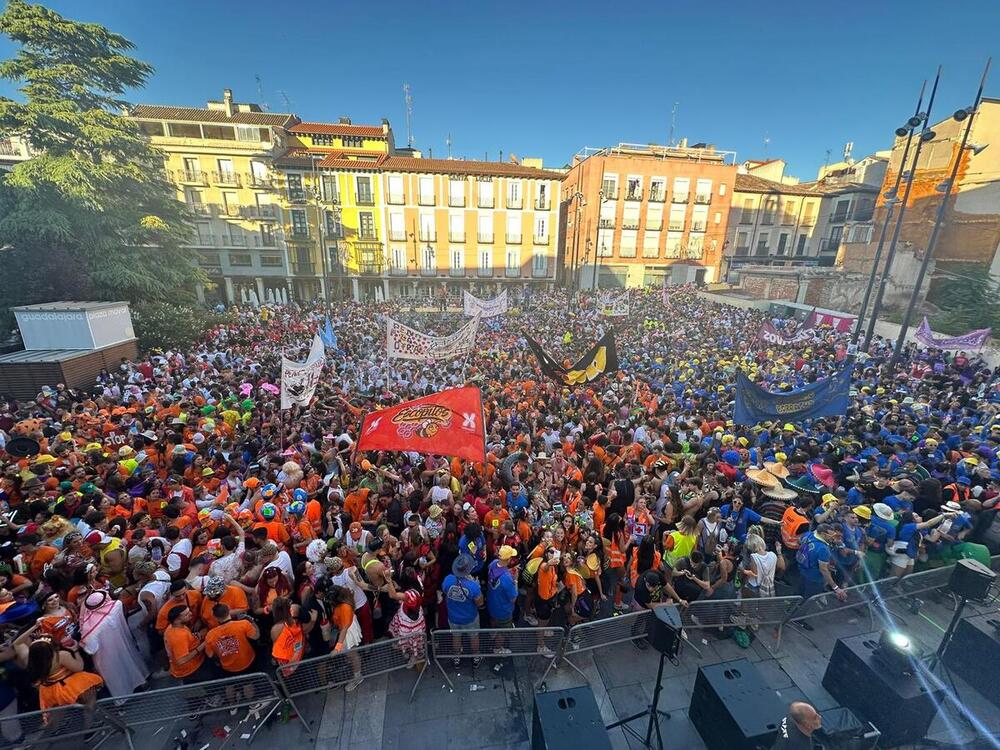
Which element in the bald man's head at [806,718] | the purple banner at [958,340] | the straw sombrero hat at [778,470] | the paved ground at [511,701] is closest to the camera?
the bald man's head at [806,718]

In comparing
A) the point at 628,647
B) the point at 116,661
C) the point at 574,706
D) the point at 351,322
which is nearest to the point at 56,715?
the point at 116,661

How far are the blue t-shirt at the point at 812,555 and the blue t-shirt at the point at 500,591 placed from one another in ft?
11.9

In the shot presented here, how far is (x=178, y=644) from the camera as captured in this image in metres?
3.89

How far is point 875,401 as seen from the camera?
1099 centimetres

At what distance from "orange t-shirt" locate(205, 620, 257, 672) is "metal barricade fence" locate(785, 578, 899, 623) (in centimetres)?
598

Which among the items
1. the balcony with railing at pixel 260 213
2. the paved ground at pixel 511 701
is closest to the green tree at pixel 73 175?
the balcony with railing at pixel 260 213

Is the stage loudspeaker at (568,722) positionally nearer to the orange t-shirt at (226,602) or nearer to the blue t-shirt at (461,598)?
the blue t-shirt at (461,598)

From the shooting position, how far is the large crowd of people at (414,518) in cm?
425

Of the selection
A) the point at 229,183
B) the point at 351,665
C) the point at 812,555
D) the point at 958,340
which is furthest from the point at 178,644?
the point at 229,183

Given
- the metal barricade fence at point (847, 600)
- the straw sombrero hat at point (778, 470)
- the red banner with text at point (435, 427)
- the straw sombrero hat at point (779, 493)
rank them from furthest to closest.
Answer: the straw sombrero hat at point (778, 470) → the straw sombrero hat at point (779, 493) → the red banner with text at point (435, 427) → the metal barricade fence at point (847, 600)

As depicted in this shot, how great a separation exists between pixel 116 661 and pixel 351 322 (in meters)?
19.5

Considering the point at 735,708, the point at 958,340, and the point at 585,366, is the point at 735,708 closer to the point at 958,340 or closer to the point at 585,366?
the point at 585,366

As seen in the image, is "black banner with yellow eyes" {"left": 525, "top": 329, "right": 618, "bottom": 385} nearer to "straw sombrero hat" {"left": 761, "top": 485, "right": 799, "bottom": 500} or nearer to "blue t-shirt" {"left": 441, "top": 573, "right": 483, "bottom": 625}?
"straw sombrero hat" {"left": 761, "top": 485, "right": 799, "bottom": 500}

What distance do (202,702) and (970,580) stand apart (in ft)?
23.9
